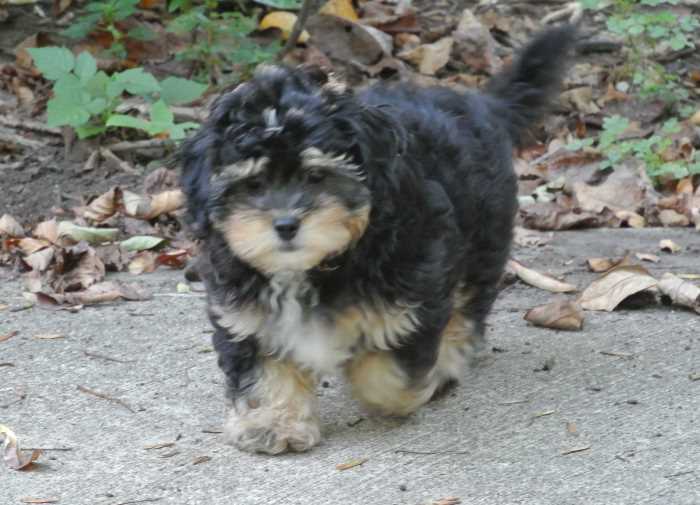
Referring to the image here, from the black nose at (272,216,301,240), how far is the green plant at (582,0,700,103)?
514 cm

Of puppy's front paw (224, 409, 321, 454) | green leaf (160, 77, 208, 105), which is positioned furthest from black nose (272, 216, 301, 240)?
green leaf (160, 77, 208, 105)

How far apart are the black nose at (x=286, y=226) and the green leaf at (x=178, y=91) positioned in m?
4.13

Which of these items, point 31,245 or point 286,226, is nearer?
point 286,226

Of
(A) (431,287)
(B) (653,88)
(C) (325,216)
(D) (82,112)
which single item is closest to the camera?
(C) (325,216)

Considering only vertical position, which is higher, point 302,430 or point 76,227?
point 302,430

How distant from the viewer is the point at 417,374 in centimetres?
420

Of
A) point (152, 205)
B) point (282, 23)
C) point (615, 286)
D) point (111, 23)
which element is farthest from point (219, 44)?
point (615, 286)

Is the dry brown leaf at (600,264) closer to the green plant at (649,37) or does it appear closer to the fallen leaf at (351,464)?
the green plant at (649,37)

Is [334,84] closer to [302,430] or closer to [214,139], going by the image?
[214,139]

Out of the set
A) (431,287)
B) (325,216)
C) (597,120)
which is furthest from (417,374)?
(597,120)

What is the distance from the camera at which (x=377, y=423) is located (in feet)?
14.5

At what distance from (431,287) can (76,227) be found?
323 centimetres

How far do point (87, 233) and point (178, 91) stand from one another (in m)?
1.39

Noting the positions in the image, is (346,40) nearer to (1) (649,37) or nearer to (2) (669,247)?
(1) (649,37)
